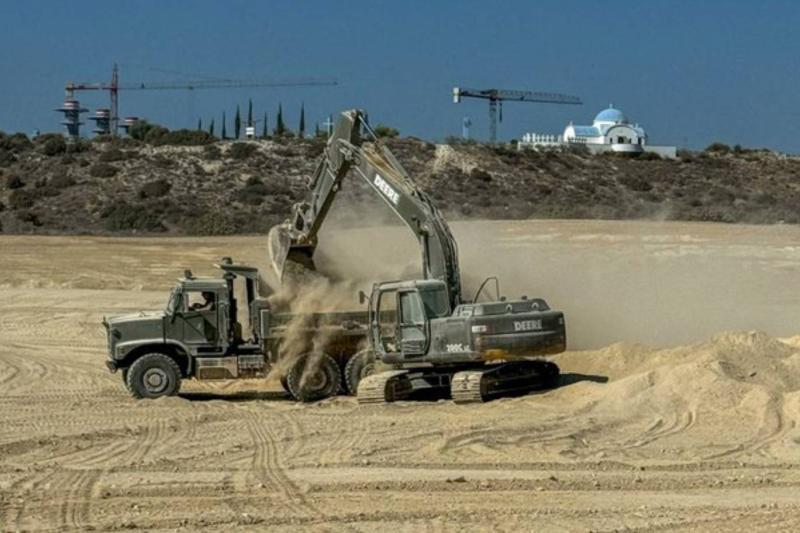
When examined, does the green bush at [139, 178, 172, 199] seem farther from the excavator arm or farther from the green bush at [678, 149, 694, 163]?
the excavator arm

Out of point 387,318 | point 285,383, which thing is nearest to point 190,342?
point 285,383

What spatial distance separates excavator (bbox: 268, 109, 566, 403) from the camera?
21328 mm

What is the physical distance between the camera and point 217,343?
23.0m

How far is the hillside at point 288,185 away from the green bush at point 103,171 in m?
0.08

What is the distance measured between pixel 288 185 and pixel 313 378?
47.9m

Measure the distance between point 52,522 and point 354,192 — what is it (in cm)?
2950

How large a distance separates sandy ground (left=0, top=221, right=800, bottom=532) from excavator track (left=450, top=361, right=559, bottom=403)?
361 millimetres

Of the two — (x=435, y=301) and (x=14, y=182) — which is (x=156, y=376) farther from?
(x=14, y=182)

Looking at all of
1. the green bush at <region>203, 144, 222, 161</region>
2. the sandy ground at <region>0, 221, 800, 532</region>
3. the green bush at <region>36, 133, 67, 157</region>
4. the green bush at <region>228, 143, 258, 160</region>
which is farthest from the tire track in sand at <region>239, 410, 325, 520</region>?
the green bush at <region>36, 133, 67, 157</region>

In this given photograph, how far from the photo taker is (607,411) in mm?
20297

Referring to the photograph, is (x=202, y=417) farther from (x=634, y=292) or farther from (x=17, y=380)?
(x=634, y=292)

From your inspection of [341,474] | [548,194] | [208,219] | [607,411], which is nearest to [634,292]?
[607,411]

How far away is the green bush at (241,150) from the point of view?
75.0m

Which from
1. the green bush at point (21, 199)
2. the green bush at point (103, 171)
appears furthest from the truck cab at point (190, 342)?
the green bush at point (103, 171)
